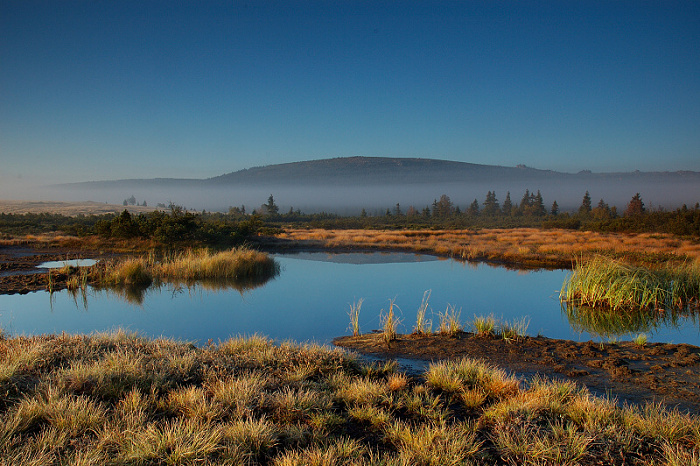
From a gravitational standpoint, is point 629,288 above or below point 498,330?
above

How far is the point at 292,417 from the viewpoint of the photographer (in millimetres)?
4223

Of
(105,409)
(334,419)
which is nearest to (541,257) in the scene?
(334,419)

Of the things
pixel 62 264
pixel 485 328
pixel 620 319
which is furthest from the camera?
pixel 62 264

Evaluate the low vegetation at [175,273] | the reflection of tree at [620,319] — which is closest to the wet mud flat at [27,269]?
the low vegetation at [175,273]

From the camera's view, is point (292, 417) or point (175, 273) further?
point (175, 273)

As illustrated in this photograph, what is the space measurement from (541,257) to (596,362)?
52.8 feet

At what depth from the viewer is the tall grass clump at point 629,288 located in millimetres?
10672

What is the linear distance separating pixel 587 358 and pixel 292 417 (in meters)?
5.43

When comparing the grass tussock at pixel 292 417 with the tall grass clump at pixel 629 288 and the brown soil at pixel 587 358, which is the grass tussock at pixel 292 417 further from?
the tall grass clump at pixel 629 288

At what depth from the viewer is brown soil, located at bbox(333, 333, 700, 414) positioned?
5.66 meters

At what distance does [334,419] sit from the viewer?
4227 millimetres

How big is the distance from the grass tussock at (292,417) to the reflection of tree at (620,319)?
200 inches

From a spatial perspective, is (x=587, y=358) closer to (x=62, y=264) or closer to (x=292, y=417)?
(x=292, y=417)

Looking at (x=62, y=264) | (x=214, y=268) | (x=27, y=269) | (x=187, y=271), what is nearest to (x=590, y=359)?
(x=214, y=268)
